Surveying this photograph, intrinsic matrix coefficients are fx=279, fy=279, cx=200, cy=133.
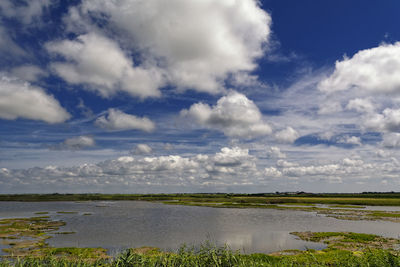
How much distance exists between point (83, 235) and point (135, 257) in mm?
34843

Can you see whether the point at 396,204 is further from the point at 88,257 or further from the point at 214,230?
the point at 88,257

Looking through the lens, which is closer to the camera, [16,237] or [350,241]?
[350,241]

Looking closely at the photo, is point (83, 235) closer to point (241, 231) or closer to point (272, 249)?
point (241, 231)

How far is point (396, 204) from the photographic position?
106938 millimetres

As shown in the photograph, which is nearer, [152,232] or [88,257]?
[88,257]

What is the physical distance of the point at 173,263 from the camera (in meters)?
17.2

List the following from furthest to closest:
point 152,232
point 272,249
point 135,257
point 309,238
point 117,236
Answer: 1. point 152,232
2. point 117,236
3. point 309,238
4. point 272,249
5. point 135,257

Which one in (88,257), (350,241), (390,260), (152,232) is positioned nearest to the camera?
(390,260)

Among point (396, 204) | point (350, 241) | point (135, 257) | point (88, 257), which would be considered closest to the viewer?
point (135, 257)

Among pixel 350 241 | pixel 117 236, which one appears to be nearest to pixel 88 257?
pixel 117 236

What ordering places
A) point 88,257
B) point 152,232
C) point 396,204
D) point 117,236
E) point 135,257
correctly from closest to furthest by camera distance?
point 135,257 < point 88,257 < point 117,236 < point 152,232 < point 396,204

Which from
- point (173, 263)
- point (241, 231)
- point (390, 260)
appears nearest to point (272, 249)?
point (241, 231)

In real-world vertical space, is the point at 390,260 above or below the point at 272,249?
above

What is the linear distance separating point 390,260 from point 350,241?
86.7ft
